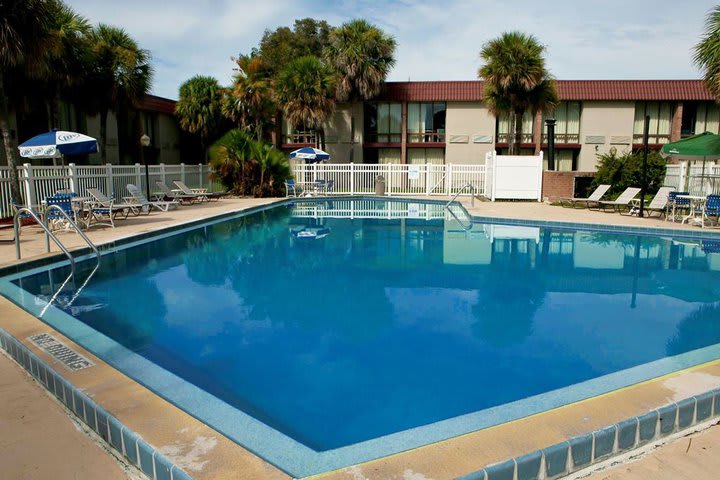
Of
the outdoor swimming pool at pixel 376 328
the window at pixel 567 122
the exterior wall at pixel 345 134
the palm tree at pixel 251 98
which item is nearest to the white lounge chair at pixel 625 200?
the outdoor swimming pool at pixel 376 328

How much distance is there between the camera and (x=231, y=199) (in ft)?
71.2

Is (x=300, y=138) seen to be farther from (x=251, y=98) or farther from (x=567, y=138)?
(x=567, y=138)

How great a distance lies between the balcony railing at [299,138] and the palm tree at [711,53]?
68.5 feet

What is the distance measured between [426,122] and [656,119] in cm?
1275

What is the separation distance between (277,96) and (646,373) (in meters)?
24.8

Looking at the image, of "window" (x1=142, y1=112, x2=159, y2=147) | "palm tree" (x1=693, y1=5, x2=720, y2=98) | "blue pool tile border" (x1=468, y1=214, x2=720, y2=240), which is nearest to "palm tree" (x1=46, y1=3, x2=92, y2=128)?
"window" (x1=142, y1=112, x2=159, y2=147)

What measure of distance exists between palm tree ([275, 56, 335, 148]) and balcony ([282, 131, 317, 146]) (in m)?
4.58

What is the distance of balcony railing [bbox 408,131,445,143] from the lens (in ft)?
100.0

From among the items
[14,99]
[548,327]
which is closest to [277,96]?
[14,99]

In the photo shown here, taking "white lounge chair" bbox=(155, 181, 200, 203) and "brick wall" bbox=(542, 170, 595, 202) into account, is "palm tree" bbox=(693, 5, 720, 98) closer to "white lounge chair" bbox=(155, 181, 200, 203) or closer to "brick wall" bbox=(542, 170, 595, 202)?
"brick wall" bbox=(542, 170, 595, 202)

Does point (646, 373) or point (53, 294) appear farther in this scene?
point (53, 294)

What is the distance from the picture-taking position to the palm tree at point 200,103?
2691 cm

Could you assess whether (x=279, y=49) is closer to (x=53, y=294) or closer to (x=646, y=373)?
(x=53, y=294)

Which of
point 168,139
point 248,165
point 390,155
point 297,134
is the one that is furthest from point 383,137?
point 168,139
